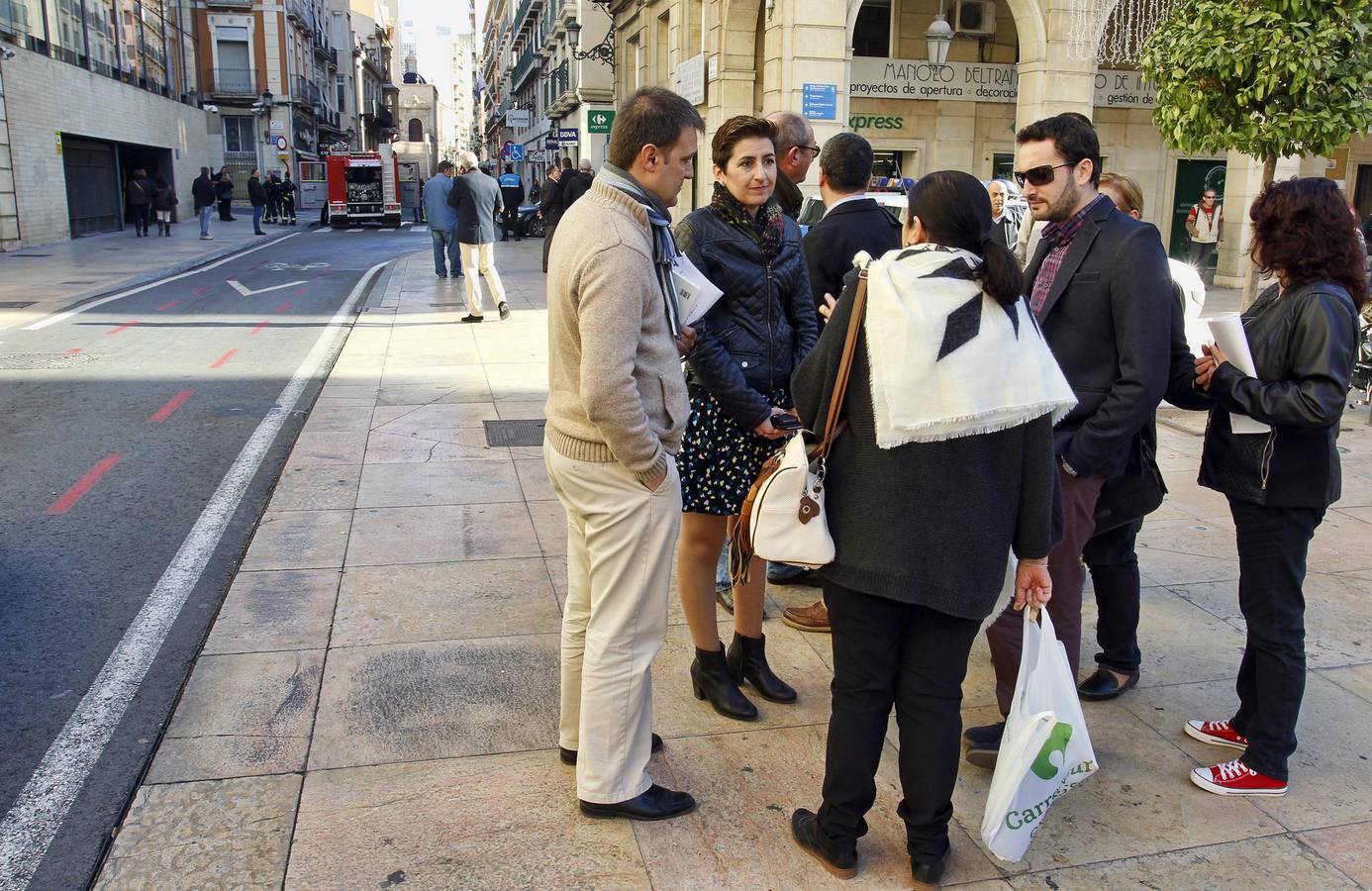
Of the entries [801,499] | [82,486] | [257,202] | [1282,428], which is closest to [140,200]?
[257,202]

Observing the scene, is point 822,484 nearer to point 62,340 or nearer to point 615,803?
point 615,803

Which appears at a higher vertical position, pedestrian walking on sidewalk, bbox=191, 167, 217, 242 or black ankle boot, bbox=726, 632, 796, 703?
pedestrian walking on sidewalk, bbox=191, 167, 217, 242

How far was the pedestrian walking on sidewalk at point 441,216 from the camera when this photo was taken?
17.5m

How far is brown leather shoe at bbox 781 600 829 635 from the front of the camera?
4625 mm

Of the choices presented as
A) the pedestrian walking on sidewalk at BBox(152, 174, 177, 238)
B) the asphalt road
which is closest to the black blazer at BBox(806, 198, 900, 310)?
the asphalt road

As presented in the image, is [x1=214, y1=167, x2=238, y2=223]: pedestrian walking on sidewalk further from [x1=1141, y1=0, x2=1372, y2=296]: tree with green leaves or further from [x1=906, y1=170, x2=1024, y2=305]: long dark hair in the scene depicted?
[x1=906, y1=170, x2=1024, y2=305]: long dark hair

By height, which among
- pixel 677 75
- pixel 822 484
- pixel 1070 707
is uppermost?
pixel 677 75

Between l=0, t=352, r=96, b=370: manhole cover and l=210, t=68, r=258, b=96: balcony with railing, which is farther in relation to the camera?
l=210, t=68, r=258, b=96: balcony with railing

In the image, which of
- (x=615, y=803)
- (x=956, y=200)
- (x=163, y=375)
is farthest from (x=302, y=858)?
(x=163, y=375)

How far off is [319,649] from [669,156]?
8.07ft

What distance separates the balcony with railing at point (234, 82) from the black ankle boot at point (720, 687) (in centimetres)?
5923

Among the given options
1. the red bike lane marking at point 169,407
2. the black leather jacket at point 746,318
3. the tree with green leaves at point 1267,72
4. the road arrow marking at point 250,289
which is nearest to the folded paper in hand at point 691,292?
the black leather jacket at point 746,318

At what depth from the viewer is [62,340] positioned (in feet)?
40.9

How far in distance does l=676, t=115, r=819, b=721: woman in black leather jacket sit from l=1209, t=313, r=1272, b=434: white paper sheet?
4.29 ft
